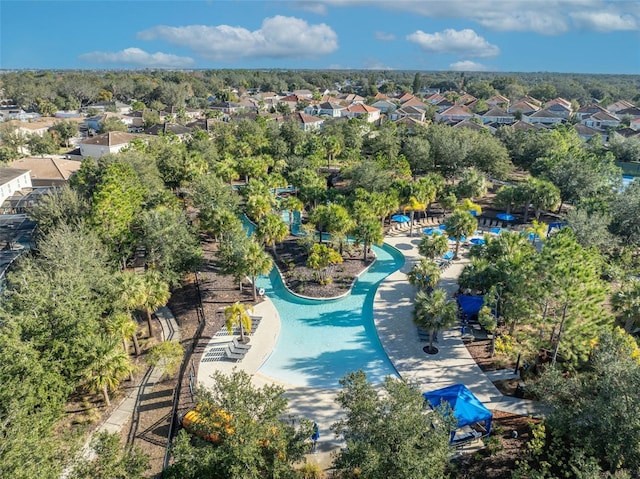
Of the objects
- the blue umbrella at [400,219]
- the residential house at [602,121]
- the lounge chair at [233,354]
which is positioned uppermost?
the residential house at [602,121]

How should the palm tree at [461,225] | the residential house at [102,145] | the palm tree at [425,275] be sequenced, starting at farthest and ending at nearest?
the residential house at [102,145] < the palm tree at [461,225] < the palm tree at [425,275]

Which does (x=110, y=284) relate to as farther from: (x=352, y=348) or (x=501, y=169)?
(x=501, y=169)

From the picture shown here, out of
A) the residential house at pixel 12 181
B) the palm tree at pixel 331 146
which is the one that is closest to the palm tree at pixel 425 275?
the palm tree at pixel 331 146

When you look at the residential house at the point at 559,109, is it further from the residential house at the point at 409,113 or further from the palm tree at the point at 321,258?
the palm tree at the point at 321,258

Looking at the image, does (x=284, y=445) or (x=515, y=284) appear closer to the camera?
(x=284, y=445)

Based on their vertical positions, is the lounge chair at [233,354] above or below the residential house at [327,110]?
below

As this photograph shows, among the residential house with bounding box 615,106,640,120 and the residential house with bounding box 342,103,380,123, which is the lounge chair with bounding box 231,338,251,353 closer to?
the residential house with bounding box 342,103,380,123

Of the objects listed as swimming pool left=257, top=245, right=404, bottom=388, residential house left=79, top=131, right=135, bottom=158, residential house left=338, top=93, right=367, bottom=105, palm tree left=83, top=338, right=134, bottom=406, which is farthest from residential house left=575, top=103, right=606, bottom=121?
palm tree left=83, top=338, right=134, bottom=406

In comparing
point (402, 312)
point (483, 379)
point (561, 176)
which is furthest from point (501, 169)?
point (483, 379)

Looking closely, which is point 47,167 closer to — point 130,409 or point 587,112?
point 130,409
